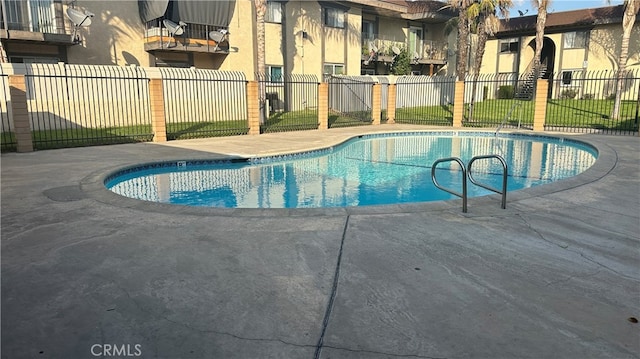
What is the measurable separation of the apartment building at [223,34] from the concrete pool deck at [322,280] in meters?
14.6

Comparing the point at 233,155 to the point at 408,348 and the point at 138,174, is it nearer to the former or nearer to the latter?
the point at 138,174

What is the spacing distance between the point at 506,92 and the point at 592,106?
7.15 meters

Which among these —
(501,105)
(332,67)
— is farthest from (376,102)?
(501,105)

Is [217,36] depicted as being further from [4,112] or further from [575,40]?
[575,40]

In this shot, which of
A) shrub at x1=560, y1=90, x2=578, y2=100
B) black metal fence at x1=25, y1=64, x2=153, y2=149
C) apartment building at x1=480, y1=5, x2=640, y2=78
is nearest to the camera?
black metal fence at x1=25, y1=64, x2=153, y2=149

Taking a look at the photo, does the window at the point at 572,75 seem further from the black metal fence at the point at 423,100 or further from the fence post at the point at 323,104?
the fence post at the point at 323,104

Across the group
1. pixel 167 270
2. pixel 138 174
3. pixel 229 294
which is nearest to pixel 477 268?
pixel 229 294

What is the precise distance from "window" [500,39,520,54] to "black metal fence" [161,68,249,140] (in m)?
22.0

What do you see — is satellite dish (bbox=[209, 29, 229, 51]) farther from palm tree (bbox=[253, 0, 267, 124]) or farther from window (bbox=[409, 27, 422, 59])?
window (bbox=[409, 27, 422, 59])

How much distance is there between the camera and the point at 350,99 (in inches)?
1003

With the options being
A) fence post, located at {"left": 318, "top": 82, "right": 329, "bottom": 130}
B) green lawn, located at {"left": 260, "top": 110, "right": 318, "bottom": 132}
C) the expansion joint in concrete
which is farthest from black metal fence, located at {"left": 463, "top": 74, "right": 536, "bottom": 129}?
the expansion joint in concrete

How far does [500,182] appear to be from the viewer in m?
10.7

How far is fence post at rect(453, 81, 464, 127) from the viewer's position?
67.6 ft

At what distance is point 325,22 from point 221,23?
6710 millimetres
